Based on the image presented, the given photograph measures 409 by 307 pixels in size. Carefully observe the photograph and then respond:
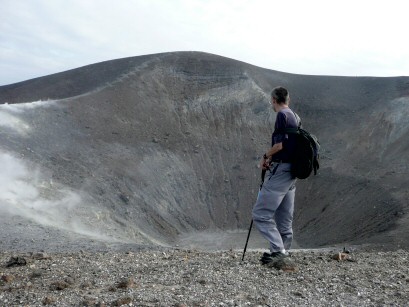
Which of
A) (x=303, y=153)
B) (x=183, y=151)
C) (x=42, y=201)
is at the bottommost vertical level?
(x=42, y=201)

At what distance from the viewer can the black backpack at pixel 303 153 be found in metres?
6.72

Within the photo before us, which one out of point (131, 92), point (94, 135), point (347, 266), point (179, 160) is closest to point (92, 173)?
point (94, 135)

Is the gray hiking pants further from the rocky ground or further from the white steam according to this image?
the white steam

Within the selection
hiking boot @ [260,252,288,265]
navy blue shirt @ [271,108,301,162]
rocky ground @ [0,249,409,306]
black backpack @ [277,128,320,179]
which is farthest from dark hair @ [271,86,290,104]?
rocky ground @ [0,249,409,306]

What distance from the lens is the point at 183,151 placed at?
81.4 ft

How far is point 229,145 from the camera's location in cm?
2669

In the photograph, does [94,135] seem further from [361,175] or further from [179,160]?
[361,175]

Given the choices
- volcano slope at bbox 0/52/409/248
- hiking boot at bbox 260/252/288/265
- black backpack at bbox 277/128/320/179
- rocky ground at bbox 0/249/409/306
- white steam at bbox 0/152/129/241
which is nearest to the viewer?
rocky ground at bbox 0/249/409/306

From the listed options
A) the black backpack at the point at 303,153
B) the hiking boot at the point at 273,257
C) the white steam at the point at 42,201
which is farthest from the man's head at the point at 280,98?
the white steam at the point at 42,201

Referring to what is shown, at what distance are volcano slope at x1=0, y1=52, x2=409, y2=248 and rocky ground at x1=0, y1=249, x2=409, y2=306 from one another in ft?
14.8

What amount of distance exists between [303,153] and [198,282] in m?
2.20

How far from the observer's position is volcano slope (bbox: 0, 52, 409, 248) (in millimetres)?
16812

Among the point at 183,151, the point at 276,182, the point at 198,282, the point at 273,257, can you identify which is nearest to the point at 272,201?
the point at 276,182

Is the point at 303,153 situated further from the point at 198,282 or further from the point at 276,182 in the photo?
the point at 198,282
